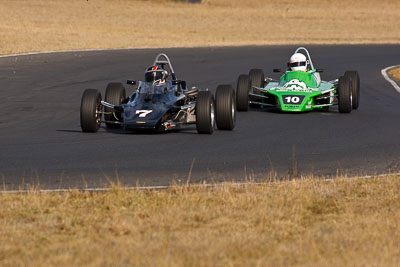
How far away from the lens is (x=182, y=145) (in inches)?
559

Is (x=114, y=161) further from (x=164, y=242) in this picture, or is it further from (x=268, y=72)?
(x=268, y=72)

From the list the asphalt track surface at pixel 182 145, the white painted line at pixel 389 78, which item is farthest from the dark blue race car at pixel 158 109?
the white painted line at pixel 389 78

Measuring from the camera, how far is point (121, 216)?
8.91 metres

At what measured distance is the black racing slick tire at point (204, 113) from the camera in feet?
49.3

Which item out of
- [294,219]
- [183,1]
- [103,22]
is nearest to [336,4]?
[183,1]

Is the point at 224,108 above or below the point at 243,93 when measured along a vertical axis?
below

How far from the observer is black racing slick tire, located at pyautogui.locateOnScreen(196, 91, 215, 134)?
49.3ft

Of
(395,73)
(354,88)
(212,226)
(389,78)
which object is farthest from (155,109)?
(395,73)

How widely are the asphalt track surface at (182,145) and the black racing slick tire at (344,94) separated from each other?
193mm

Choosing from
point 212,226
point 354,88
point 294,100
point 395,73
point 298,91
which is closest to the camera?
point 212,226

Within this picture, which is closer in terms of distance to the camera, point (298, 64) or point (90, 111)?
point (90, 111)

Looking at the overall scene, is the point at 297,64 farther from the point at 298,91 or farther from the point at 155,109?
the point at 155,109

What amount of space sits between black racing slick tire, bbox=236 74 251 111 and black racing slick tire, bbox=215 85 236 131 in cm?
306

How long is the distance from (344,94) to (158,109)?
4.87 meters
